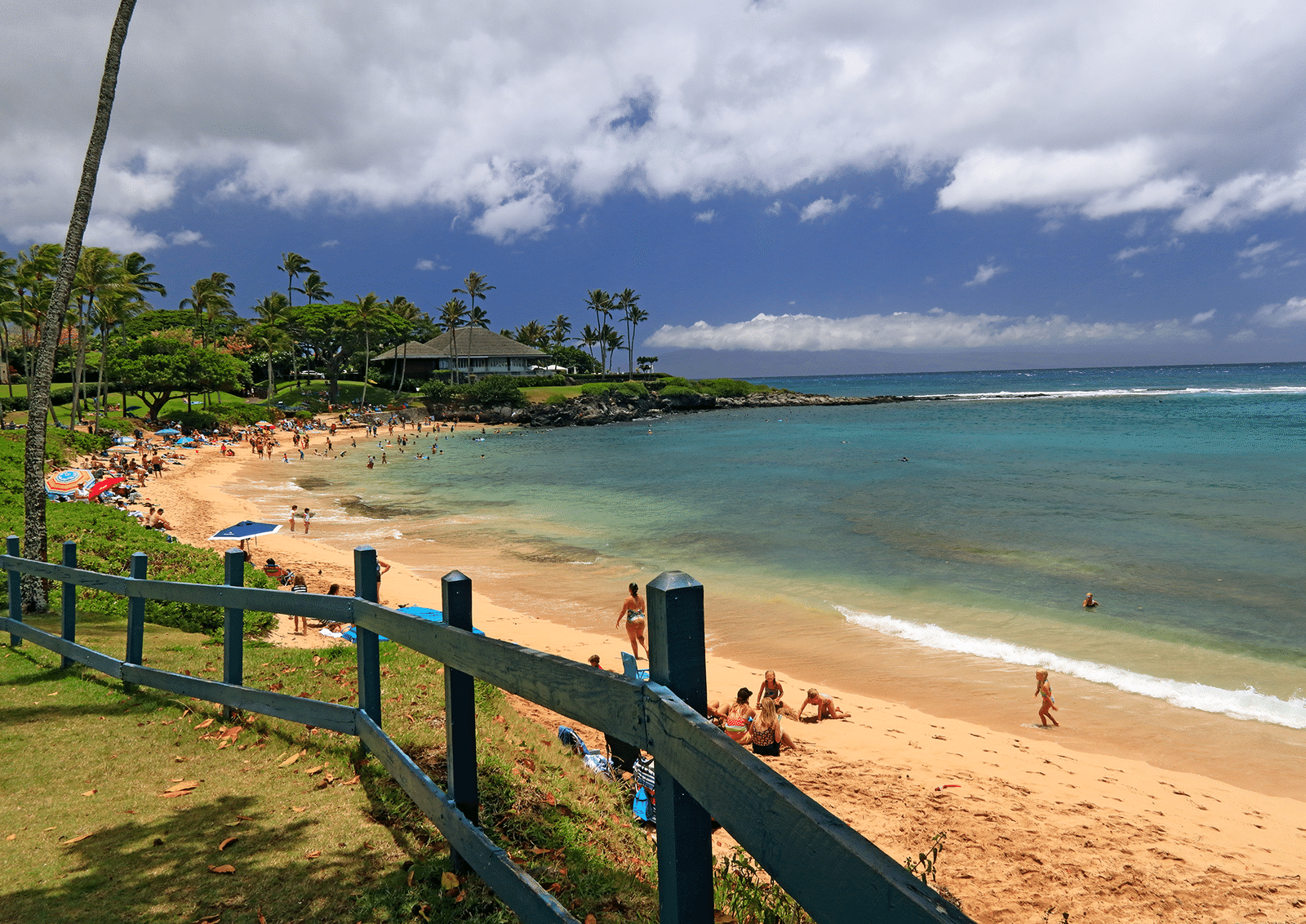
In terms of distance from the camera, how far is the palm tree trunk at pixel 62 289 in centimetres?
1036

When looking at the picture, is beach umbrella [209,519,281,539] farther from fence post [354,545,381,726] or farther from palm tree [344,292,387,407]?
palm tree [344,292,387,407]

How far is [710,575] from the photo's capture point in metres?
21.2

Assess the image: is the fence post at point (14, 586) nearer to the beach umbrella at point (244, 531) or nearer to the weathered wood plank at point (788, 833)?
the weathered wood plank at point (788, 833)

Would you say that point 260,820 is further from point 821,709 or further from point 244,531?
point 244,531

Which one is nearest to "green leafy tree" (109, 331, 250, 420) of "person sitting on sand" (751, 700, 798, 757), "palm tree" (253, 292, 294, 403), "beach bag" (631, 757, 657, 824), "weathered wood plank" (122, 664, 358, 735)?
"palm tree" (253, 292, 294, 403)

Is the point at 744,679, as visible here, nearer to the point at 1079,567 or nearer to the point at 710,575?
the point at 710,575

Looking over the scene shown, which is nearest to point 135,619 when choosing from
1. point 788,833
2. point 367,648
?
point 367,648

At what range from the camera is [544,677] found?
96.8 inches

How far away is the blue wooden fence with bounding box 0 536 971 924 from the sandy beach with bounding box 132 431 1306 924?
4107 millimetres

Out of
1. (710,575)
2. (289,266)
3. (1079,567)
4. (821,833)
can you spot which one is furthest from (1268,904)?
(289,266)

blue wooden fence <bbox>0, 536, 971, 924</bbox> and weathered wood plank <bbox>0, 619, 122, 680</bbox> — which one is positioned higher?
blue wooden fence <bbox>0, 536, 971, 924</bbox>

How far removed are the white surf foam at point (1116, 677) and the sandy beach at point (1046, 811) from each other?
1.34 metres

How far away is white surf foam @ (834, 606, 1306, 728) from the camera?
11.9 m

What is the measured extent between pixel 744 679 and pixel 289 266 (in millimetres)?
100866
